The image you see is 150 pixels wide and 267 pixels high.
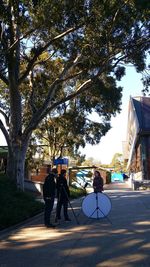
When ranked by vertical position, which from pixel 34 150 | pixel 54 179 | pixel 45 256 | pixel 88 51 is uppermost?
pixel 88 51

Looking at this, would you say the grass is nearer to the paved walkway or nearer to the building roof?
the paved walkway

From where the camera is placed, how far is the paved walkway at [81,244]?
329 inches

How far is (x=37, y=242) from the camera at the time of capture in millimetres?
10805

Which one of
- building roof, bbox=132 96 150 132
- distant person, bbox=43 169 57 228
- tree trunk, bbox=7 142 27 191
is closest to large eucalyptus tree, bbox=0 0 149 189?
tree trunk, bbox=7 142 27 191

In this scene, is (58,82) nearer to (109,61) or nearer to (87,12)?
(109,61)

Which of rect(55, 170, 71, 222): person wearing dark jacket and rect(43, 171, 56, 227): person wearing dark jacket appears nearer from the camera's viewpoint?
rect(43, 171, 56, 227): person wearing dark jacket

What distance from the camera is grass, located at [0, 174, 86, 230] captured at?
14452 mm

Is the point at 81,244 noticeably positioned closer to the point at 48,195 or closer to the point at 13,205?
the point at 48,195

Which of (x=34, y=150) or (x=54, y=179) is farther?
(x=34, y=150)

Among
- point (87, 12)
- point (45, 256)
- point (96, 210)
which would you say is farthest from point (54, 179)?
point (87, 12)

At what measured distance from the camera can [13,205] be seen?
54.4 ft

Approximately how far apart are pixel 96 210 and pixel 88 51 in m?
7.79

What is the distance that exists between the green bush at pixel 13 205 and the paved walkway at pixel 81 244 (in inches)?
21.6

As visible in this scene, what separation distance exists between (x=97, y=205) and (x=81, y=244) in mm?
4424
